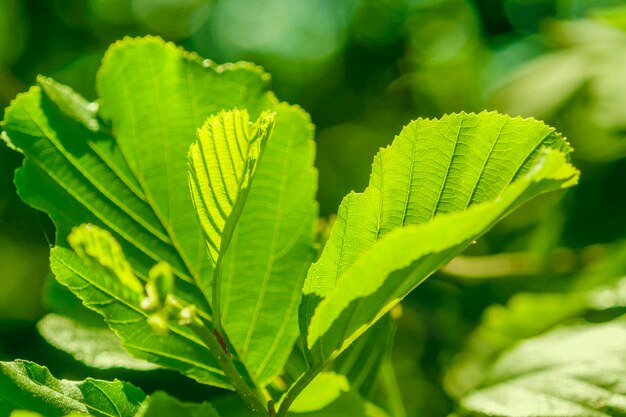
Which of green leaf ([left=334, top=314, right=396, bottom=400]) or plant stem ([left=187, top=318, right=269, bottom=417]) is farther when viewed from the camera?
green leaf ([left=334, top=314, right=396, bottom=400])

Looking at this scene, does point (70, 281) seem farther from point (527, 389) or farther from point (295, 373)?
point (527, 389)

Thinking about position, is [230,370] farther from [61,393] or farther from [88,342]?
[88,342]

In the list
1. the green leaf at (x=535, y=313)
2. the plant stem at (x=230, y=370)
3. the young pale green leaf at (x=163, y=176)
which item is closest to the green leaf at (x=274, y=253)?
the young pale green leaf at (x=163, y=176)

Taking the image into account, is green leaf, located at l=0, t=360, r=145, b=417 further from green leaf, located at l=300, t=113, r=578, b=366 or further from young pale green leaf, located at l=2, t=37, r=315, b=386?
green leaf, located at l=300, t=113, r=578, b=366

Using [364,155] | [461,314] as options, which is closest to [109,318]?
[461,314]

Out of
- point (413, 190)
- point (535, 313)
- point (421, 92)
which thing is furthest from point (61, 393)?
point (421, 92)

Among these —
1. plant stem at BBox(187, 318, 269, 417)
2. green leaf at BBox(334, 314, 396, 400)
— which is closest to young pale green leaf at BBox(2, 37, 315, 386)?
plant stem at BBox(187, 318, 269, 417)
